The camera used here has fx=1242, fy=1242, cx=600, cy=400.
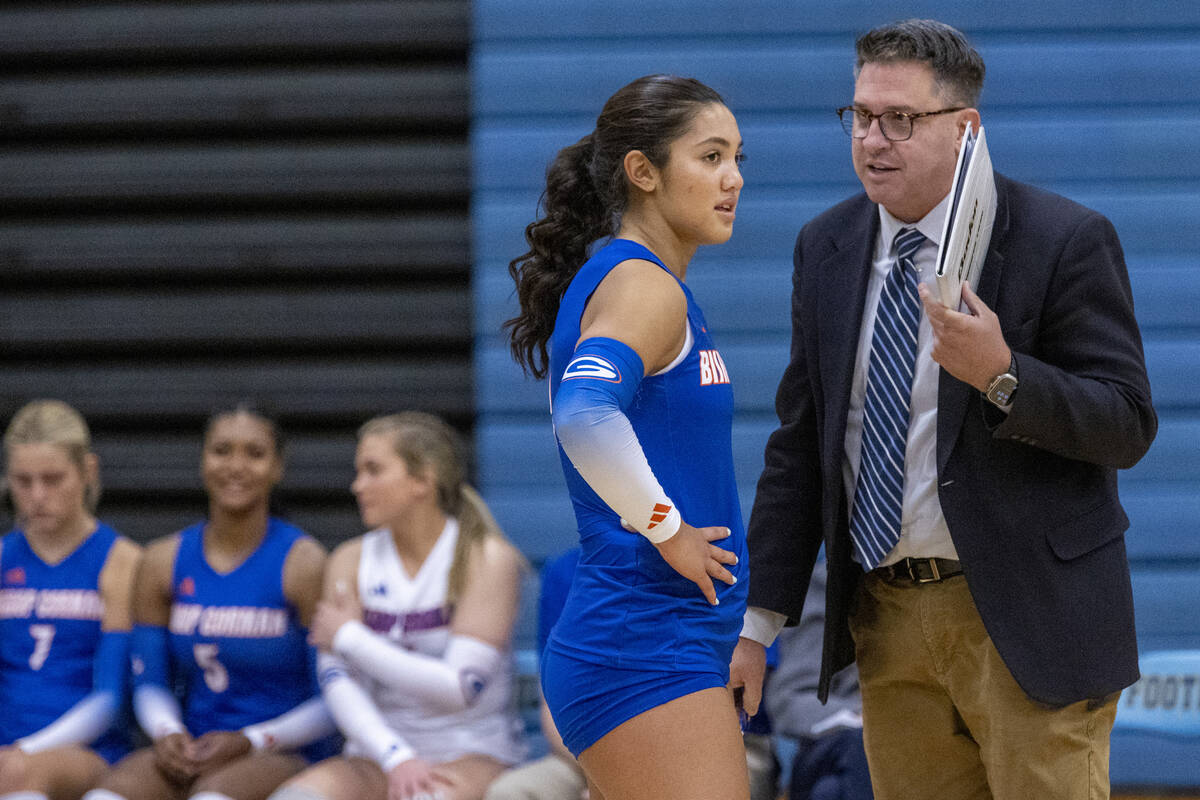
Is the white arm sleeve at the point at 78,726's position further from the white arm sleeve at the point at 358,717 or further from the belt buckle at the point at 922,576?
the belt buckle at the point at 922,576

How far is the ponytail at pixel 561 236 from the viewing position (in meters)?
2.02

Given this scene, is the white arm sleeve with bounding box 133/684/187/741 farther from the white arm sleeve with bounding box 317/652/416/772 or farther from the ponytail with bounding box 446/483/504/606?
the ponytail with bounding box 446/483/504/606

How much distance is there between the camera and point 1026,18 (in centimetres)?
428

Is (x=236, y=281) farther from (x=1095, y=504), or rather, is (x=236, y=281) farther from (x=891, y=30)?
(x=1095, y=504)

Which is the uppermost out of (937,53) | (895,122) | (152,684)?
(937,53)

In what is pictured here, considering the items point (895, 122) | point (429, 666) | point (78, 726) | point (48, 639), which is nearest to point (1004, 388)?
point (895, 122)

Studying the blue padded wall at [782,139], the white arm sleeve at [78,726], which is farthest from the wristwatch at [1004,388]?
the white arm sleeve at [78,726]

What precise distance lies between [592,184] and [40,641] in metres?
2.75

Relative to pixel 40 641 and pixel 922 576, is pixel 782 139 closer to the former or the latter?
pixel 922 576

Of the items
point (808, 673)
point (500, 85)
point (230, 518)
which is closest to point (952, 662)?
point (808, 673)

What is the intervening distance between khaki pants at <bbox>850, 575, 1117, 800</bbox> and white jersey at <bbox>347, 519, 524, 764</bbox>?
154 centimetres

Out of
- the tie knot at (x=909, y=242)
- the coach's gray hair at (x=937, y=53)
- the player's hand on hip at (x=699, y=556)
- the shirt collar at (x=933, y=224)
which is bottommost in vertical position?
the player's hand on hip at (x=699, y=556)

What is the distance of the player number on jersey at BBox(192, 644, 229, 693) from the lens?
377 cm

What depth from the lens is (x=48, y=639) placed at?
3861mm
